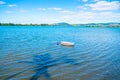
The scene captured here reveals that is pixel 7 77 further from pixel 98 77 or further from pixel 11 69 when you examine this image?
pixel 98 77

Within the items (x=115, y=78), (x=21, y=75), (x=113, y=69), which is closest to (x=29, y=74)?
(x=21, y=75)

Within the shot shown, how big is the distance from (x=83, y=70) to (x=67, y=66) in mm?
2189

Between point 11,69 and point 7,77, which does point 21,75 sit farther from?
point 11,69

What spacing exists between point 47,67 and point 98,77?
582 cm

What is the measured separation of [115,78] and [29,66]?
9.33 meters

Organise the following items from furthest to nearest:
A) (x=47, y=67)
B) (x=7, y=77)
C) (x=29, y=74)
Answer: (x=47, y=67) → (x=29, y=74) → (x=7, y=77)

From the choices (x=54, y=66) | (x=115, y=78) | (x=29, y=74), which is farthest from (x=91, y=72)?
(x=29, y=74)

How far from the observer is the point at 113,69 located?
53.8ft

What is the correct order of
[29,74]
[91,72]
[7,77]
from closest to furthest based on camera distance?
[7,77]
[29,74]
[91,72]

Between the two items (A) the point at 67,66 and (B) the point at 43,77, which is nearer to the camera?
(B) the point at 43,77

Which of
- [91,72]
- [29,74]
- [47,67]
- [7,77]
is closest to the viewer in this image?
[7,77]

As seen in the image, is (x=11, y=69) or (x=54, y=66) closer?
(x=11, y=69)

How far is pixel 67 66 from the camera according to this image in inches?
686

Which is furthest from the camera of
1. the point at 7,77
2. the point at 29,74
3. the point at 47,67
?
the point at 47,67
